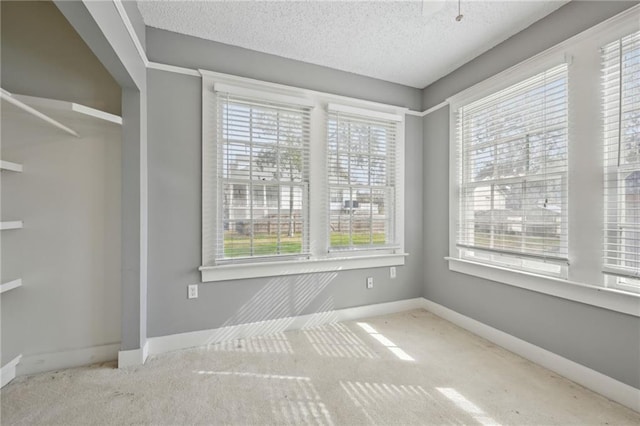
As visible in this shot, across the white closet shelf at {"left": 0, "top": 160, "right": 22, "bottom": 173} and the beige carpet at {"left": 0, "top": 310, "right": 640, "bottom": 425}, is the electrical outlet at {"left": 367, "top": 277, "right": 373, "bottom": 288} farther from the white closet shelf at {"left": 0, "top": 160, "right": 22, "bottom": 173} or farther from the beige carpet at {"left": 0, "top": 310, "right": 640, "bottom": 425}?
the white closet shelf at {"left": 0, "top": 160, "right": 22, "bottom": 173}

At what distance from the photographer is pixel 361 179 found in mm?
3072

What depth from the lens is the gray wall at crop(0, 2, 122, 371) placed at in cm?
197

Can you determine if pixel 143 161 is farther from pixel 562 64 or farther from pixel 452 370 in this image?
pixel 562 64

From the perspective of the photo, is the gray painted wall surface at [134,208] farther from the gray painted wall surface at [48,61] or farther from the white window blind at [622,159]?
the white window blind at [622,159]

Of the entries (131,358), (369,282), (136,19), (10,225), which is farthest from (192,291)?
(136,19)

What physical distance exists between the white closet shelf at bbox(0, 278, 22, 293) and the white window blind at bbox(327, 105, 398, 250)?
2.48 metres

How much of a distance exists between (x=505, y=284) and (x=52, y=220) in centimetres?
381

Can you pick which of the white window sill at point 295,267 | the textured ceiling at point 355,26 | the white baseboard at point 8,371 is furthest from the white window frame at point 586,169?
the white baseboard at point 8,371

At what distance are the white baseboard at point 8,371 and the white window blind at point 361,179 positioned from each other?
2.61 m

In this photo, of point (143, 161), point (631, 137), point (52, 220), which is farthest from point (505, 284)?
point (52, 220)

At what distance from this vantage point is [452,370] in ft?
6.88

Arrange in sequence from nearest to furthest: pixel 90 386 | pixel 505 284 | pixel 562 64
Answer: pixel 90 386 < pixel 562 64 < pixel 505 284

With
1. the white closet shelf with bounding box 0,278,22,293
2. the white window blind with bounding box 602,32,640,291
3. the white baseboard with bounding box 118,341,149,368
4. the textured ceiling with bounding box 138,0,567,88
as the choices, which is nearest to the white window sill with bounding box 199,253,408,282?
the white baseboard with bounding box 118,341,149,368

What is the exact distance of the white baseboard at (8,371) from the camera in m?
1.85
